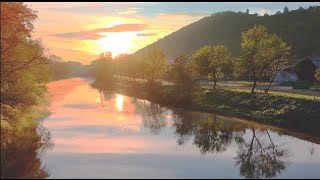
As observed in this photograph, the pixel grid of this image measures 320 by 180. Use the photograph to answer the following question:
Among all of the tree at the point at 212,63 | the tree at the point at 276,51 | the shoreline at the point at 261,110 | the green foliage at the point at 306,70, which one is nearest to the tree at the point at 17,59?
the shoreline at the point at 261,110

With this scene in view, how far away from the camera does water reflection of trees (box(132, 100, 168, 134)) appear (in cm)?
6468

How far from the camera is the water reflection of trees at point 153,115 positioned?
64.7m

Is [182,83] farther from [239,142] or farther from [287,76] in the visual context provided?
[287,76]

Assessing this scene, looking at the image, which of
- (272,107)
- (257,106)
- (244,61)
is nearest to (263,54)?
(244,61)

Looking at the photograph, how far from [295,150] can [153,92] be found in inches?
2503

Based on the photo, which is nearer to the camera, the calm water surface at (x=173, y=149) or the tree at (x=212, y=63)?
the calm water surface at (x=173, y=149)

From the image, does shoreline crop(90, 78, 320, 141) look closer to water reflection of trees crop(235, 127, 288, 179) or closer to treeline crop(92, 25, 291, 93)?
→ treeline crop(92, 25, 291, 93)

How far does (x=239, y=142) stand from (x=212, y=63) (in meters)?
53.8

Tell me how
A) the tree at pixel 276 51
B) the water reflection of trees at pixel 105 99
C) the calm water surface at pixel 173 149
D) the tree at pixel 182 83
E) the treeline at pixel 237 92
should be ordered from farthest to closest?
the water reflection of trees at pixel 105 99
the tree at pixel 182 83
the tree at pixel 276 51
the treeline at pixel 237 92
the calm water surface at pixel 173 149

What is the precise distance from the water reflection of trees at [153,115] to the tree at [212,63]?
54.5 ft

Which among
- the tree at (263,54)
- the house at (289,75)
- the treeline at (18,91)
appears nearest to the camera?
the treeline at (18,91)

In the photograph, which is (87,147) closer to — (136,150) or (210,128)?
(136,150)

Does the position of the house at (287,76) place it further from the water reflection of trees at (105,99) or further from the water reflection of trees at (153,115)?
the water reflection of trees at (105,99)

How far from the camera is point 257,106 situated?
77.1 m
